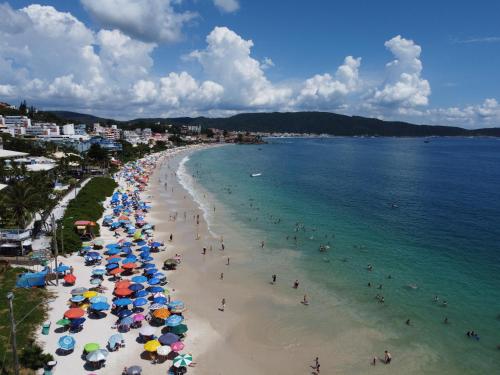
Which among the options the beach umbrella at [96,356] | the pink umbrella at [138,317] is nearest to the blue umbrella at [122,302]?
the pink umbrella at [138,317]

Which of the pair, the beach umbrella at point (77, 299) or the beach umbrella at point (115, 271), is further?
the beach umbrella at point (115, 271)

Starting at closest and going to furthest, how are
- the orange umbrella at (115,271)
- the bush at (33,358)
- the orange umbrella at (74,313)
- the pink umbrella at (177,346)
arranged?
the bush at (33,358), the pink umbrella at (177,346), the orange umbrella at (74,313), the orange umbrella at (115,271)

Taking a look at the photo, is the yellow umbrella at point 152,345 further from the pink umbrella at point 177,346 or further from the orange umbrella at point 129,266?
the orange umbrella at point 129,266

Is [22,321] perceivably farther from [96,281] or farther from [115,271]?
[115,271]

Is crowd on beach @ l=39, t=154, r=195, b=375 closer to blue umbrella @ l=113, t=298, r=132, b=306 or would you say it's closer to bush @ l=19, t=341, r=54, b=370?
blue umbrella @ l=113, t=298, r=132, b=306

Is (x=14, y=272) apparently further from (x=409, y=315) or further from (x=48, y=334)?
(x=409, y=315)

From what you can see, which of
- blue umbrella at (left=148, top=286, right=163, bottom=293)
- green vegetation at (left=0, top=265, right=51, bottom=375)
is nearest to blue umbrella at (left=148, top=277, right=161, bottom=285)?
blue umbrella at (left=148, top=286, right=163, bottom=293)
